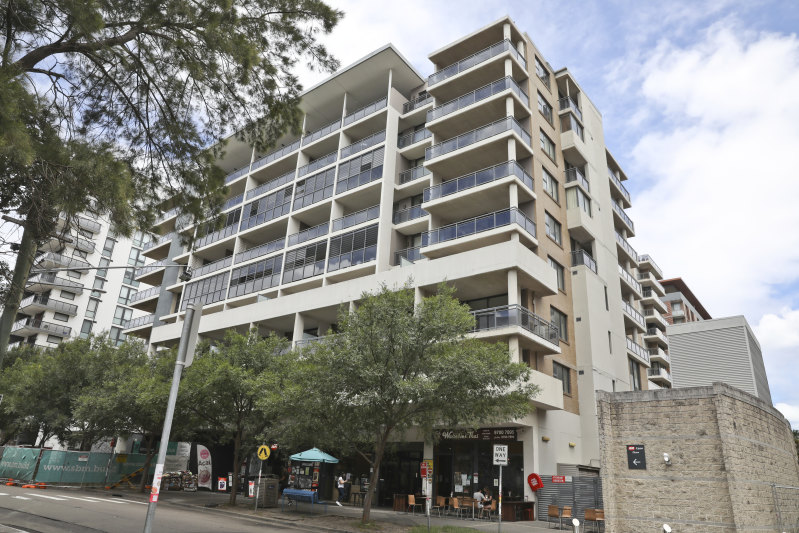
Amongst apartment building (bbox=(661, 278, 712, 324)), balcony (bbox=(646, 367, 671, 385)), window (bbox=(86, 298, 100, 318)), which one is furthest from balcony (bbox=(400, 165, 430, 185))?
apartment building (bbox=(661, 278, 712, 324))

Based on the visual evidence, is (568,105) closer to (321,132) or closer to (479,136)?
(479,136)

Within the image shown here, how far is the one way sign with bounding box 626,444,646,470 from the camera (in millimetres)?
17561

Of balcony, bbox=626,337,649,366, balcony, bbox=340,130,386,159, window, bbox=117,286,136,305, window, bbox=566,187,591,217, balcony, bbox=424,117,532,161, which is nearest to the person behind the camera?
balcony, bbox=424,117,532,161

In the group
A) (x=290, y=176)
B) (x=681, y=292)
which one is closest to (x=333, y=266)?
(x=290, y=176)

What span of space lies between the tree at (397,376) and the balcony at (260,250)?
21.5 metres

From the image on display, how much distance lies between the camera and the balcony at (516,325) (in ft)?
83.1

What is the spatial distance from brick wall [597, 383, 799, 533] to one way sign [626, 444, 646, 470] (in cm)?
13

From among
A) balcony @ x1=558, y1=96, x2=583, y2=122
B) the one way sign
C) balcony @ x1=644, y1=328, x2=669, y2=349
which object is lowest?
the one way sign

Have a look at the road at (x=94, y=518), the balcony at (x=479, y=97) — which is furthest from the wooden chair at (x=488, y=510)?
the balcony at (x=479, y=97)

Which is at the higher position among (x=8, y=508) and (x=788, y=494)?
(x=788, y=494)

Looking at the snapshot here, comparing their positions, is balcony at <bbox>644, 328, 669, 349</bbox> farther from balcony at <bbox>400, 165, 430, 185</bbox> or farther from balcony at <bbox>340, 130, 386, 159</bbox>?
balcony at <bbox>340, 130, 386, 159</bbox>

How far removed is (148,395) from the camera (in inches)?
955

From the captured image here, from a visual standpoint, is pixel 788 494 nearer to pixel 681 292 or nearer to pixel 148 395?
pixel 148 395

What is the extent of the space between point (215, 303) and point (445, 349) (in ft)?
92.1
